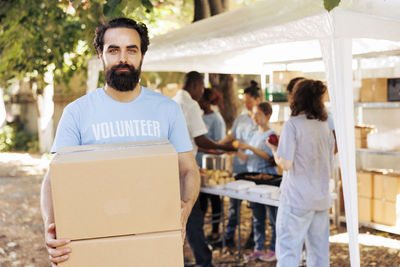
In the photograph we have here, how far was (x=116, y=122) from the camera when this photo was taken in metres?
2.11

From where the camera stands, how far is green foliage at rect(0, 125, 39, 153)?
17.7 m

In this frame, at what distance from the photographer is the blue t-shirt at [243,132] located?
18.7 feet

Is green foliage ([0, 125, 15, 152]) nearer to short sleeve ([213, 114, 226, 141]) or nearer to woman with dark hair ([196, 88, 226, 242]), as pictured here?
woman with dark hair ([196, 88, 226, 242])

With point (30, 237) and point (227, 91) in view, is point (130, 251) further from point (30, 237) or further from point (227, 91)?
point (227, 91)

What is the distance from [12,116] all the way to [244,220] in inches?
644

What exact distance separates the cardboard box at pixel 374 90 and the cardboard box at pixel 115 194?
485 centimetres

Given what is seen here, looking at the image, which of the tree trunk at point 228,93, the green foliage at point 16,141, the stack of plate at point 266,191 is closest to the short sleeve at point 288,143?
the stack of plate at point 266,191

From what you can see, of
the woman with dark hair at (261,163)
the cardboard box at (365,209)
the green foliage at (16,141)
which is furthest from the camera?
the green foliage at (16,141)

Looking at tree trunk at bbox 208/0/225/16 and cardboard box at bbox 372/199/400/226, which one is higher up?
tree trunk at bbox 208/0/225/16

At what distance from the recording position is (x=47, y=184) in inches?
75.0

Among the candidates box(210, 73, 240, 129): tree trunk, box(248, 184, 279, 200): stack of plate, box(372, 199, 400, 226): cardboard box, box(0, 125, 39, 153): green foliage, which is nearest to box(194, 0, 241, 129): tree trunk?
box(210, 73, 240, 129): tree trunk

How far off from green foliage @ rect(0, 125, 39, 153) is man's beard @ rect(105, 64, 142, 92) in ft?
53.1

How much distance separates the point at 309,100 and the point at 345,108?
569 millimetres

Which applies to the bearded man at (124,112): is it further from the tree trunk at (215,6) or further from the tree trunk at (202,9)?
the tree trunk at (215,6)
